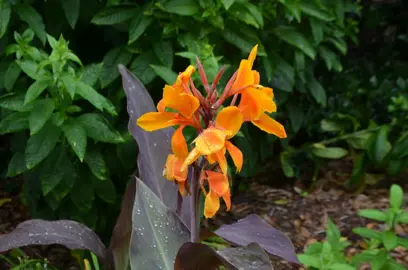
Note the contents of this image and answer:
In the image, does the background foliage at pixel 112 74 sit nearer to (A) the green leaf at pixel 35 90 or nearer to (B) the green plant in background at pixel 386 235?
(A) the green leaf at pixel 35 90

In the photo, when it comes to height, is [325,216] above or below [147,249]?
below

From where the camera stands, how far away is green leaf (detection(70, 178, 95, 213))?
9.56ft

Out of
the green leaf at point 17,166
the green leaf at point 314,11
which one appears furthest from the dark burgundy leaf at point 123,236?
the green leaf at point 314,11

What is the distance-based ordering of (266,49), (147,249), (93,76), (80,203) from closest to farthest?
(147,249), (93,76), (80,203), (266,49)

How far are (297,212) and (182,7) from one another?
150cm

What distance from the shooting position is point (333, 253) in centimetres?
270

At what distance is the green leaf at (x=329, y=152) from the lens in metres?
4.01

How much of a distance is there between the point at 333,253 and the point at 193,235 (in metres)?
0.90

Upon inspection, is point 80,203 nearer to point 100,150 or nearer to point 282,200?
point 100,150

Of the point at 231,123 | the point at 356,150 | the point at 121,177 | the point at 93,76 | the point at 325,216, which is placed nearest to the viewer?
the point at 231,123

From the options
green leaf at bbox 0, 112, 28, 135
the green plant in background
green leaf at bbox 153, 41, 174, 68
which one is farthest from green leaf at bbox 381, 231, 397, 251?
green leaf at bbox 0, 112, 28, 135

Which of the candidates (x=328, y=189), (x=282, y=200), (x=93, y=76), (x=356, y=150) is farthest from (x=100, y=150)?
(x=356, y=150)

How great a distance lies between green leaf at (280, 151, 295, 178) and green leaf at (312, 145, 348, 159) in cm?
19

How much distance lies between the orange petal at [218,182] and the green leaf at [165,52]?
1209 mm
